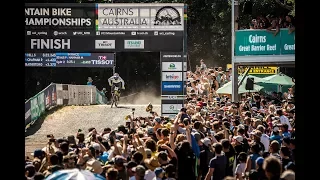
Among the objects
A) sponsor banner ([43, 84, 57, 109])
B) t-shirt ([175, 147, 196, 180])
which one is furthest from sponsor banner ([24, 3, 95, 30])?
t-shirt ([175, 147, 196, 180])

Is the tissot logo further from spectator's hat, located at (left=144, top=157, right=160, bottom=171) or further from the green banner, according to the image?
spectator's hat, located at (left=144, top=157, right=160, bottom=171)

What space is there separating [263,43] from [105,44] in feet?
22.0

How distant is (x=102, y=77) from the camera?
56438 mm

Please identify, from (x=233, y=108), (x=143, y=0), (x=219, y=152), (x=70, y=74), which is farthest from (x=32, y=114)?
(x=143, y=0)

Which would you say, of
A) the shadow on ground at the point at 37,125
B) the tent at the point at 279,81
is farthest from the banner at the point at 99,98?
the tent at the point at 279,81

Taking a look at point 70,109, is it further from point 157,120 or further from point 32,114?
point 157,120

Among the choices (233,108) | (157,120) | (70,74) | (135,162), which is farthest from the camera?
(70,74)

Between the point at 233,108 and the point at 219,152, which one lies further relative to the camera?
the point at 233,108

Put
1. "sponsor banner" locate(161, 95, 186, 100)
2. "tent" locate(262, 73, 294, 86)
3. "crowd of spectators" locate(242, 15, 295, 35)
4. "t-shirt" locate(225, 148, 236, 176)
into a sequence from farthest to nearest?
1. "tent" locate(262, 73, 294, 86)
2. "crowd of spectators" locate(242, 15, 295, 35)
3. "sponsor banner" locate(161, 95, 186, 100)
4. "t-shirt" locate(225, 148, 236, 176)

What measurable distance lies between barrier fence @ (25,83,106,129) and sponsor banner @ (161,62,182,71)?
8282mm

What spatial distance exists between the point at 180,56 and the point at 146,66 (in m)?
34.2

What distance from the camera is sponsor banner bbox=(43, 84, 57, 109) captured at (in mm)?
33250

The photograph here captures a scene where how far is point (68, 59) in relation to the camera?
24094mm

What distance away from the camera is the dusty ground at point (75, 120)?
27.8 metres
